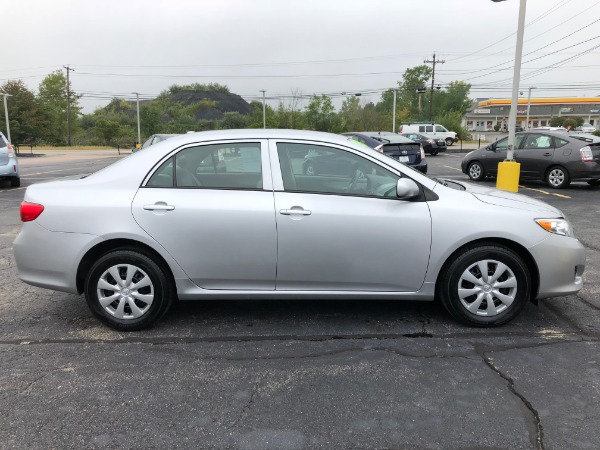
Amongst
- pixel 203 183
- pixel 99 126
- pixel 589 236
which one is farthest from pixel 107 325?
pixel 99 126

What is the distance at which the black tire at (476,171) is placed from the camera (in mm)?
15045

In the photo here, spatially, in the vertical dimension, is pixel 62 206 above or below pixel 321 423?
above

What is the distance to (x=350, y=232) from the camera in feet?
12.7

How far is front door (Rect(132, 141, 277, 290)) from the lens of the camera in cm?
389

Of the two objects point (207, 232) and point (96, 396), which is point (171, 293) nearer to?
point (207, 232)

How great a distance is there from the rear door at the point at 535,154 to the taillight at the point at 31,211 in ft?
42.0

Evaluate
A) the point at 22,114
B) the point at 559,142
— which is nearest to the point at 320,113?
the point at 22,114

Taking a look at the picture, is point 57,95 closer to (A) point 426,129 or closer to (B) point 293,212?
(A) point 426,129

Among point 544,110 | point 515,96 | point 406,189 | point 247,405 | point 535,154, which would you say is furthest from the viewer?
point 544,110

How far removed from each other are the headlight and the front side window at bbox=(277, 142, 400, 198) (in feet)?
4.04

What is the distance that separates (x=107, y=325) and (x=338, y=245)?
6.48 feet

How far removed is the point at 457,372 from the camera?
3406mm

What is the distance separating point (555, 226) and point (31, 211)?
420 cm

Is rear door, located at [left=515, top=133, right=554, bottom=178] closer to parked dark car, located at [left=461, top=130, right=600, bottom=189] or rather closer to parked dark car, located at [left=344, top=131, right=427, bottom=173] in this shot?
parked dark car, located at [left=461, top=130, right=600, bottom=189]
